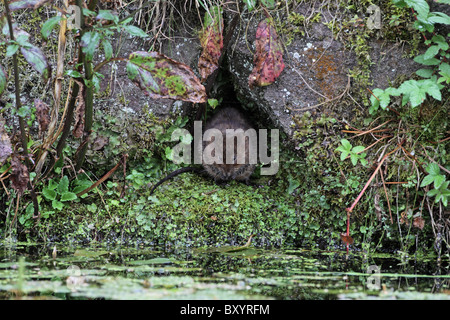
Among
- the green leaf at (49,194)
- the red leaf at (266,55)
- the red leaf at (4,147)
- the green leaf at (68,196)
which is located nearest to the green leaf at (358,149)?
the red leaf at (266,55)

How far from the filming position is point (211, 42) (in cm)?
397

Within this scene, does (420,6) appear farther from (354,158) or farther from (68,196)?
(68,196)

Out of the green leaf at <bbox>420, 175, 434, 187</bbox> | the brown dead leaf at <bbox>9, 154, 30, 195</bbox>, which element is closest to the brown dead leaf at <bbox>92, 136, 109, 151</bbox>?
the brown dead leaf at <bbox>9, 154, 30, 195</bbox>

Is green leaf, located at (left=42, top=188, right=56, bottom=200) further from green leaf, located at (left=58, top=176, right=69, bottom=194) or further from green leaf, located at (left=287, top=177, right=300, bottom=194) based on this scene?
green leaf, located at (left=287, top=177, right=300, bottom=194)

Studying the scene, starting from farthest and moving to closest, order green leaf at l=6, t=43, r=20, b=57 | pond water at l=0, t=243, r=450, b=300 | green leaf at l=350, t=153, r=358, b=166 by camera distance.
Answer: green leaf at l=350, t=153, r=358, b=166 → green leaf at l=6, t=43, r=20, b=57 → pond water at l=0, t=243, r=450, b=300

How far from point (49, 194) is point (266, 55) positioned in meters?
1.99

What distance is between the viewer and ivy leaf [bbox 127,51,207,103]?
3012 millimetres

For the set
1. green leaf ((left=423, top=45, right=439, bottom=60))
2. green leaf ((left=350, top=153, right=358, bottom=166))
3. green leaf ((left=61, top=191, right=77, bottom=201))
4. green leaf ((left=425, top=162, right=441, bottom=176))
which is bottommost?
green leaf ((left=61, top=191, right=77, bottom=201))

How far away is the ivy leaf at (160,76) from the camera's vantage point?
3012 millimetres

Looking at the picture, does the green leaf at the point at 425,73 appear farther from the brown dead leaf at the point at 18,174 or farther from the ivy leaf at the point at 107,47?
the brown dead leaf at the point at 18,174

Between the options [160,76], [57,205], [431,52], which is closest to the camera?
[160,76]

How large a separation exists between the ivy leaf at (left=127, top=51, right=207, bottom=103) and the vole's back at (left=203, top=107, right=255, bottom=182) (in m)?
1.16

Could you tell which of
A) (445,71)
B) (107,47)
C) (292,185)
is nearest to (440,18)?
(445,71)
